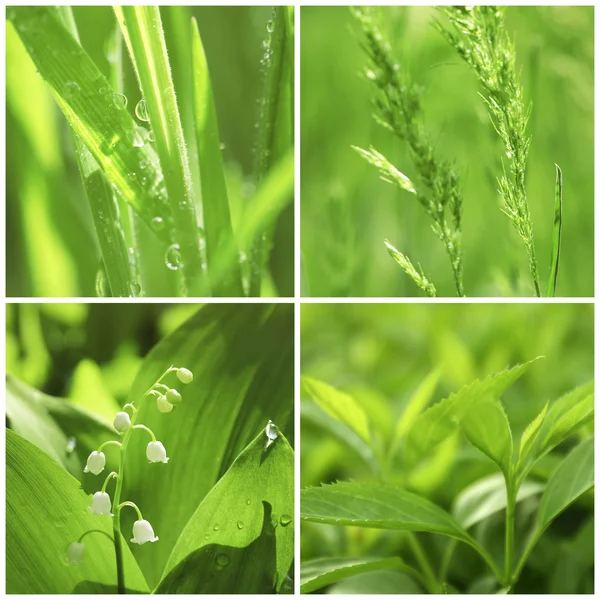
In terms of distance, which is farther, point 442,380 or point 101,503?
point 442,380

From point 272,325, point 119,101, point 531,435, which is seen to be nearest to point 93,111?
point 119,101

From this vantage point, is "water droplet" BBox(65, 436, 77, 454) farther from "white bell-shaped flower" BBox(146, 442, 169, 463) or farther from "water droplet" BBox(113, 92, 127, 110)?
"water droplet" BBox(113, 92, 127, 110)

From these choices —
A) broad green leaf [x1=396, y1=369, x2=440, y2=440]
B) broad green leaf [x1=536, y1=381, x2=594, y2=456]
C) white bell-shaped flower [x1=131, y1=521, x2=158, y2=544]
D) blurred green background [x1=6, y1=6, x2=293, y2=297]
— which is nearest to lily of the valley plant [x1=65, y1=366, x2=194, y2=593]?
white bell-shaped flower [x1=131, y1=521, x2=158, y2=544]

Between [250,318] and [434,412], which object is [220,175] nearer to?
[250,318]

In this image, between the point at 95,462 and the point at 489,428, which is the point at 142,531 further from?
the point at 489,428

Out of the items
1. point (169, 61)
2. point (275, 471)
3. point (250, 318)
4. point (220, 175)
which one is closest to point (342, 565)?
point (275, 471)
